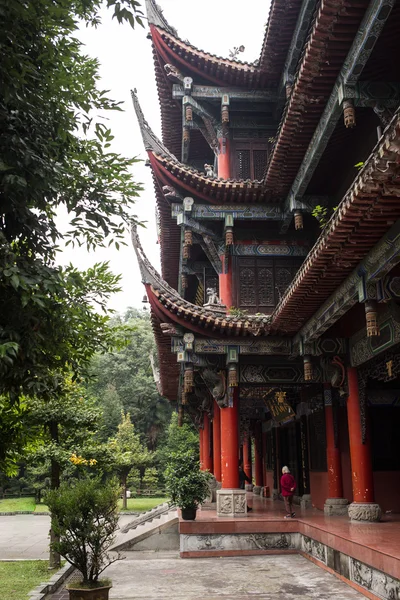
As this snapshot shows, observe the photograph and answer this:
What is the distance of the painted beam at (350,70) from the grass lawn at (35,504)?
96.3ft

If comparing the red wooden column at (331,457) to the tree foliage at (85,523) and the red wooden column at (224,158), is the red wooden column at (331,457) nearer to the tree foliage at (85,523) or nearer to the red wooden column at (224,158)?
the red wooden column at (224,158)

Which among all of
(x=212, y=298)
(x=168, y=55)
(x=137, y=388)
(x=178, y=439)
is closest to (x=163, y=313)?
(x=212, y=298)

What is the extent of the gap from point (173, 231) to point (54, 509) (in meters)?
12.4

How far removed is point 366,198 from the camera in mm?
6301

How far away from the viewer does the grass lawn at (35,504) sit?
37531 mm

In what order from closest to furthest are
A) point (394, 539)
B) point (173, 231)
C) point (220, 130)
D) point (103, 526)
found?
point (103, 526), point (394, 539), point (220, 130), point (173, 231)

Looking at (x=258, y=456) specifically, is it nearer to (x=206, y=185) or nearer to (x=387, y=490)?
(x=387, y=490)

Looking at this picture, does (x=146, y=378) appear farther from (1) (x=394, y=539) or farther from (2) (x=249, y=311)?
(1) (x=394, y=539)

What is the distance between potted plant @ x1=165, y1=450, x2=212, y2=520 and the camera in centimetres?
1309

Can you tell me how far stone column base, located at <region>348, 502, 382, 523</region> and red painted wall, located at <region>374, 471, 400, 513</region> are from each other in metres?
2.10

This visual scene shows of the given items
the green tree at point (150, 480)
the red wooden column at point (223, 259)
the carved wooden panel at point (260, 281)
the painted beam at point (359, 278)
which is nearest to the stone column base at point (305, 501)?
the carved wooden panel at point (260, 281)

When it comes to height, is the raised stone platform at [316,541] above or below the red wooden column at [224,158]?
below

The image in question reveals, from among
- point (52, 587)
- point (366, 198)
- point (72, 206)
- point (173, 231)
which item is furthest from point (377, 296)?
point (173, 231)

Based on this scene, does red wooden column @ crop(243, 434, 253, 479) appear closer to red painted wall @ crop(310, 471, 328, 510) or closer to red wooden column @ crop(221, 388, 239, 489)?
red painted wall @ crop(310, 471, 328, 510)
